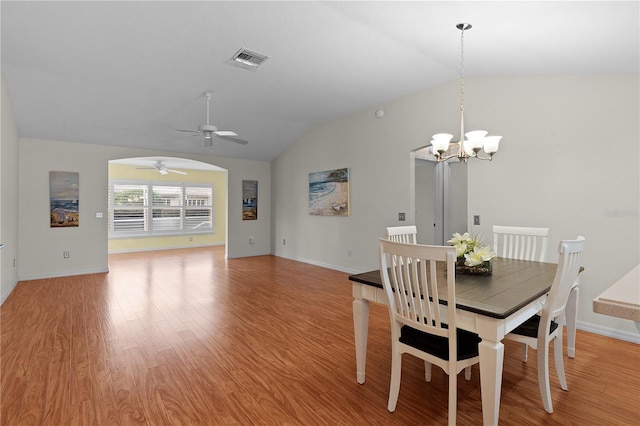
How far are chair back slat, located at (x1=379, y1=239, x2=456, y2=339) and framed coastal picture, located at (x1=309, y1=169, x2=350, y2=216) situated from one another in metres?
3.93

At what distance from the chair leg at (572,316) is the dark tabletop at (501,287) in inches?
9.3

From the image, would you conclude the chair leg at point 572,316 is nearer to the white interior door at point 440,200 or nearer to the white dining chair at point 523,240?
the white dining chair at point 523,240

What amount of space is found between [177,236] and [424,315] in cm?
922

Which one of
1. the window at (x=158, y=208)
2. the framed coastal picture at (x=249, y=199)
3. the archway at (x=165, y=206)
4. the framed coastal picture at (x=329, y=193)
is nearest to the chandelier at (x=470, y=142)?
the framed coastal picture at (x=329, y=193)

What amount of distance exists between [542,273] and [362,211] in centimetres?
342

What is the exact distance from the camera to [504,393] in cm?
214

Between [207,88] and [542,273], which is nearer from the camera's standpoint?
[542,273]

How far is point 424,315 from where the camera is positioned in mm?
1752

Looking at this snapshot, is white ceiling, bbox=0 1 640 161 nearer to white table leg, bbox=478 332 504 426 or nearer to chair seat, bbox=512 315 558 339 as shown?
chair seat, bbox=512 315 558 339

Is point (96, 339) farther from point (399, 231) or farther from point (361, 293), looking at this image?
point (399, 231)

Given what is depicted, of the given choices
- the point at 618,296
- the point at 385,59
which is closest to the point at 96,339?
the point at 618,296

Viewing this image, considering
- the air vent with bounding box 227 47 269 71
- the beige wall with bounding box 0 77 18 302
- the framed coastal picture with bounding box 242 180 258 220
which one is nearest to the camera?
the air vent with bounding box 227 47 269 71

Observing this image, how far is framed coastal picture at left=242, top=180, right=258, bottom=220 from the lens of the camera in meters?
7.68

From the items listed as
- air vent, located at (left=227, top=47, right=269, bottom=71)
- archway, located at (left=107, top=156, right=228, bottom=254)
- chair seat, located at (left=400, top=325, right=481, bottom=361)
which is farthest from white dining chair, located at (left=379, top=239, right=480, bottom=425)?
archway, located at (left=107, top=156, right=228, bottom=254)
